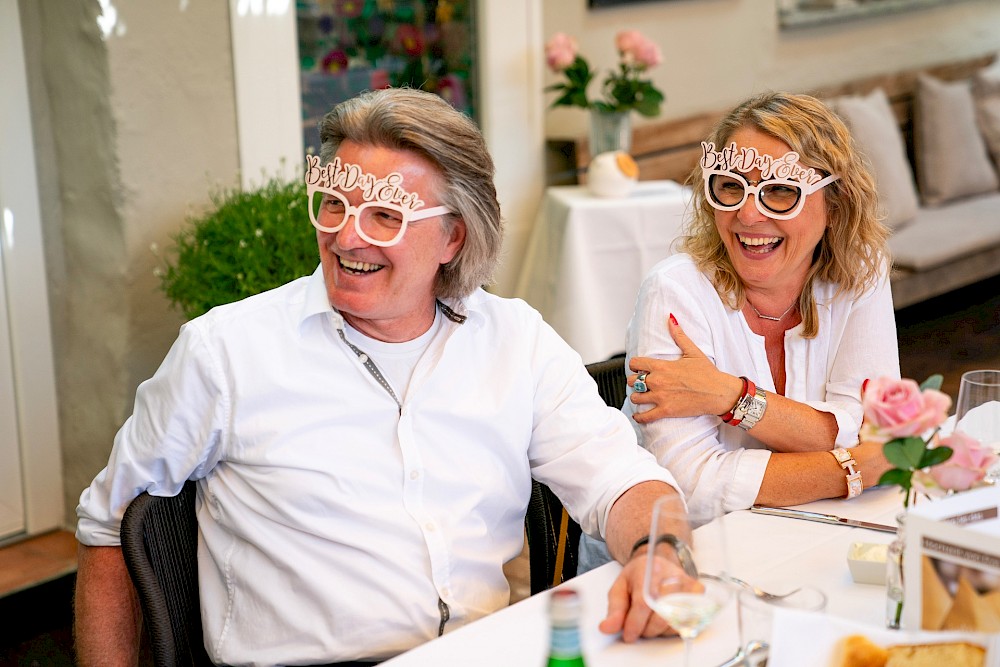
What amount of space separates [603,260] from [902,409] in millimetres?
3031

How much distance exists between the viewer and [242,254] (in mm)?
3002

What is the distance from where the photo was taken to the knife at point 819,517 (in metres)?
1.73

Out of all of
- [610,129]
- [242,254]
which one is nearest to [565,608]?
[242,254]

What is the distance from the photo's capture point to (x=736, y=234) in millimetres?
2143

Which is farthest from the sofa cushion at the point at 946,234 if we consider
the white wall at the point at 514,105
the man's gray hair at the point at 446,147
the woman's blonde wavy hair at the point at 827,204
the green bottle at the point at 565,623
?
the green bottle at the point at 565,623

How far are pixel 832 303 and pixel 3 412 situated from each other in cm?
235

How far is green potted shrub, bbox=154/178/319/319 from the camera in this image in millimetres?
3002

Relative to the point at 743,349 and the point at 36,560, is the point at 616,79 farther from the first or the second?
the point at 36,560

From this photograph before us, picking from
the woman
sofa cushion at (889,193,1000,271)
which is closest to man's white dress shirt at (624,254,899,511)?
the woman

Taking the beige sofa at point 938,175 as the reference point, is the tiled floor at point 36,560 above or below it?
below

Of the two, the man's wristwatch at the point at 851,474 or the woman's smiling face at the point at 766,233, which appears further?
the woman's smiling face at the point at 766,233

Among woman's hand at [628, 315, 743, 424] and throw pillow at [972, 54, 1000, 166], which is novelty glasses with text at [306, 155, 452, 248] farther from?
throw pillow at [972, 54, 1000, 166]

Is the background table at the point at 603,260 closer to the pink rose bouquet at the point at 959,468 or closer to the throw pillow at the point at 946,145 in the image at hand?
the throw pillow at the point at 946,145

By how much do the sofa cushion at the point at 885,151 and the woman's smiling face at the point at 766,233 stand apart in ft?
11.9
